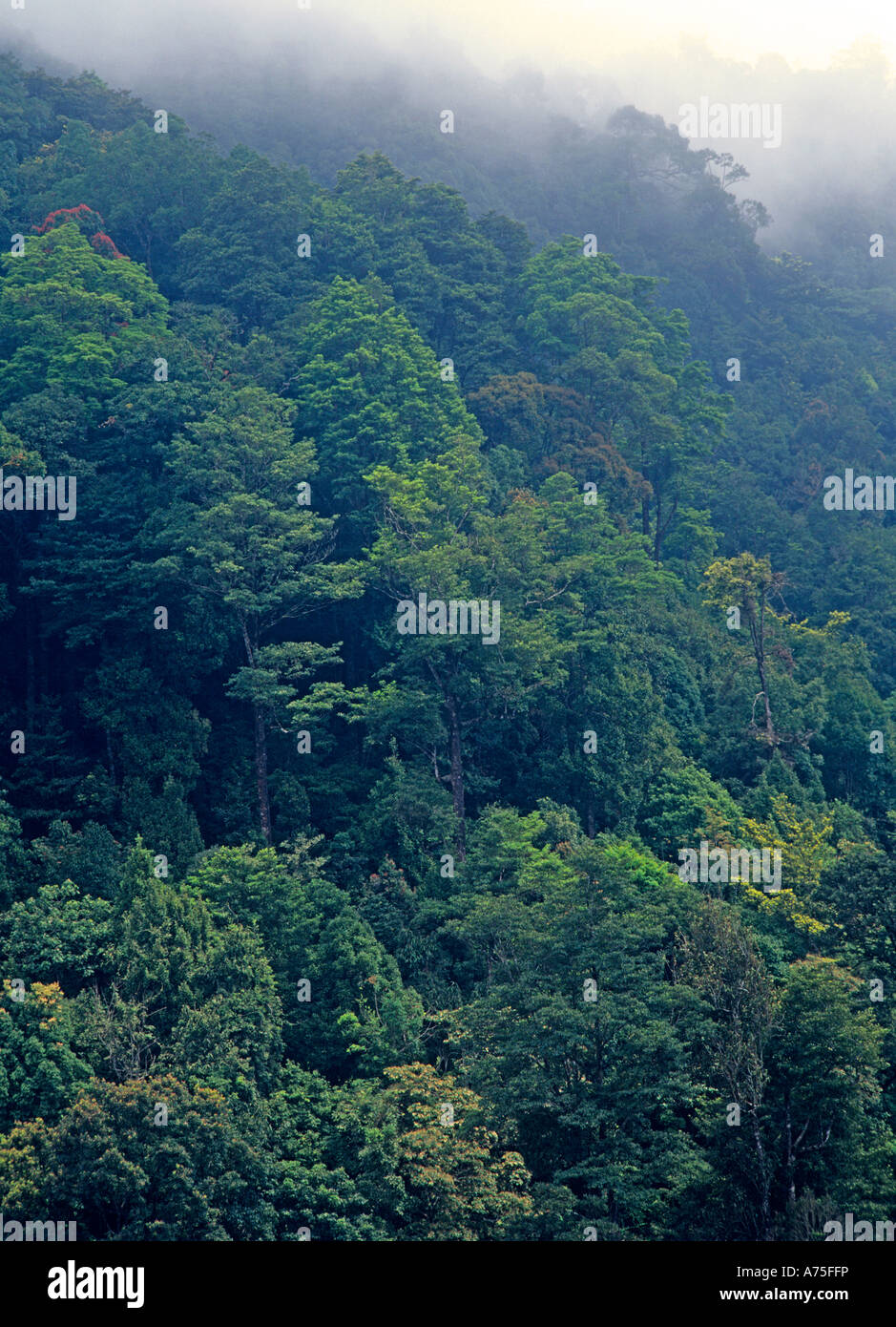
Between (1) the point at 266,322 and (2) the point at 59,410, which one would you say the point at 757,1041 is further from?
(1) the point at 266,322

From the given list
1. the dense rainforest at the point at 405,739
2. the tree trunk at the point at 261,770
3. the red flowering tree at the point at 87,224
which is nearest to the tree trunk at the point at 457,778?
the dense rainforest at the point at 405,739

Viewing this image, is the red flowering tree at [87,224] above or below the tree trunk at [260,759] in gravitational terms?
above

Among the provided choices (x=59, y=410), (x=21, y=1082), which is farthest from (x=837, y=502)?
(x=21, y=1082)

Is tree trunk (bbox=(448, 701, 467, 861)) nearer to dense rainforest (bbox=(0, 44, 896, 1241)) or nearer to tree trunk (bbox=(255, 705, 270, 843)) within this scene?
dense rainforest (bbox=(0, 44, 896, 1241))

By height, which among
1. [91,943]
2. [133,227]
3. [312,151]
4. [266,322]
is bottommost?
[91,943]

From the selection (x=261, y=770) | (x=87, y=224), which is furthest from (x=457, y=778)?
(x=87, y=224)

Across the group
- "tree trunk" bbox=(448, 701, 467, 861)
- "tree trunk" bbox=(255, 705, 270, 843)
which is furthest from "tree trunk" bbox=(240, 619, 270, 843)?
"tree trunk" bbox=(448, 701, 467, 861)

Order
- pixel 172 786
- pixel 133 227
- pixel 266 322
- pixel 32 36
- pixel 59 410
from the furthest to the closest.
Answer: pixel 32 36, pixel 133 227, pixel 266 322, pixel 59 410, pixel 172 786

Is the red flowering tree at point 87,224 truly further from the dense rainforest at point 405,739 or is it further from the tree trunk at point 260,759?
the tree trunk at point 260,759
